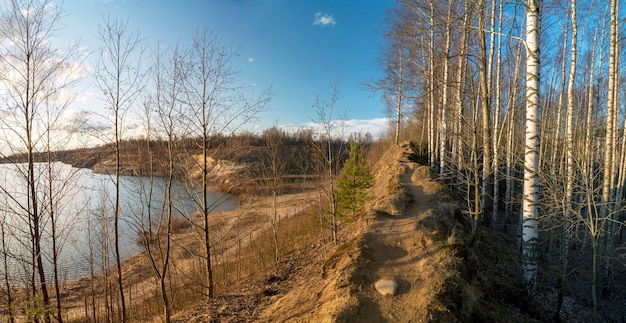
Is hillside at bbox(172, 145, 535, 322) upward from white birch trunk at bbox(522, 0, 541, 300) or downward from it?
downward

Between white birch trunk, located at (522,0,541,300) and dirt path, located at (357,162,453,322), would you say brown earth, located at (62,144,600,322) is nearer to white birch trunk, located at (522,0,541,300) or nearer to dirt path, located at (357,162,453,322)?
dirt path, located at (357,162,453,322)

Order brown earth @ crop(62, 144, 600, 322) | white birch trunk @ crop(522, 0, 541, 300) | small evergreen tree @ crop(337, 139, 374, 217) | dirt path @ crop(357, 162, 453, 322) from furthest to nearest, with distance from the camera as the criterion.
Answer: small evergreen tree @ crop(337, 139, 374, 217) < white birch trunk @ crop(522, 0, 541, 300) < brown earth @ crop(62, 144, 600, 322) < dirt path @ crop(357, 162, 453, 322)

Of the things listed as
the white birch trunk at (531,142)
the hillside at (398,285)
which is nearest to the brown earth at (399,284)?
the hillside at (398,285)

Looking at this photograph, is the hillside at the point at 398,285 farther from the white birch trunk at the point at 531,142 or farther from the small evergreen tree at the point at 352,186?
the small evergreen tree at the point at 352,186

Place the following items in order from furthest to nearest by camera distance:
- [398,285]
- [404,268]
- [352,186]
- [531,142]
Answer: [352,186] < [531,142] < [404,268] < [398,285]

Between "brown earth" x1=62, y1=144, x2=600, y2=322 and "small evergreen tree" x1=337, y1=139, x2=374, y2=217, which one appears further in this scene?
"small evergreen tree" x1=337, y1=139, x2=374, y2=217

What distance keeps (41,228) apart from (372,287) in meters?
6.83

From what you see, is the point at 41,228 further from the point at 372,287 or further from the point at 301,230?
the point at 301,230

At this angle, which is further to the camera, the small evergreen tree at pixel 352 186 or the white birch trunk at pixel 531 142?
the small evergreen tree at pixel 352 186

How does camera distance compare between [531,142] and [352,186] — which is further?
[352,186]

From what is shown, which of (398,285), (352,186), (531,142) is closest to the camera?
(398,285)

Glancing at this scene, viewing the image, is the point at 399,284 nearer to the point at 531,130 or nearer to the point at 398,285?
the point at 398,285

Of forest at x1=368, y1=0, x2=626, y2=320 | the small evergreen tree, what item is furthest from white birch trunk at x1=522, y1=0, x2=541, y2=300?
the small evergreen tree

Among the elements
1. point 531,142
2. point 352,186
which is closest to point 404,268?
point 531,142
